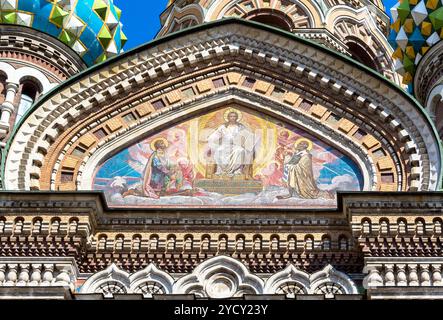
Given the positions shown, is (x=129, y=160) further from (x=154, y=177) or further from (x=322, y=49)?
(x=322, y=49)

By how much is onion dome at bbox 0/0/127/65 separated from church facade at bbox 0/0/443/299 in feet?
11.5

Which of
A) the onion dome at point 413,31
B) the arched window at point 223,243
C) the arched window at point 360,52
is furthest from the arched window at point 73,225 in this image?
the arched window at point 360,52

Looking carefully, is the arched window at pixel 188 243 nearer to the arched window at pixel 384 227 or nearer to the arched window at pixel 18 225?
the arched window at pixel 18 225

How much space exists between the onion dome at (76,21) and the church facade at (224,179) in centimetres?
349

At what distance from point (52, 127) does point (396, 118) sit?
2702mm

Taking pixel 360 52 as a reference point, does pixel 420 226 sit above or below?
below

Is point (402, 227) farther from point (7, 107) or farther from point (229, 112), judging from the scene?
point (7, 107)

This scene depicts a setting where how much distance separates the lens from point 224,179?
419 inches

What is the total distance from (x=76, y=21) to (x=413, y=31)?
361 cm

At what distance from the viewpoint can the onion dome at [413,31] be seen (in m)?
14.1

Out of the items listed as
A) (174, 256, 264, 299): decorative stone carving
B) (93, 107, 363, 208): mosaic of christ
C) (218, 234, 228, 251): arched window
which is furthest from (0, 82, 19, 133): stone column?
(174, 256, 264, 299): decorative stone carving

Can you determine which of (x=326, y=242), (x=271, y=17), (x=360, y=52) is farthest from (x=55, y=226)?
(x=360, y=52)

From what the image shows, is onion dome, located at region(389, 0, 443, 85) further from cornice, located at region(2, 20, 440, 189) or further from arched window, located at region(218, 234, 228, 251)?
arched window, located at region(218, 234, 228, 251)

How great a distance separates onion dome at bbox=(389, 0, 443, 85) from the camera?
14.1m
